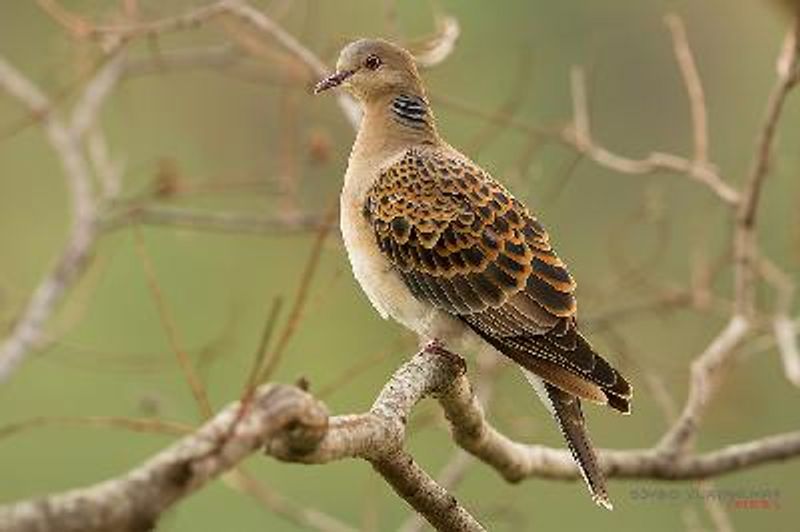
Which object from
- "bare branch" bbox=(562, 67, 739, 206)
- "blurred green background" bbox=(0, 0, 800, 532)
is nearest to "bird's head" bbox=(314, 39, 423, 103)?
"bare branch" bbox=(562, 67, 739, 206)

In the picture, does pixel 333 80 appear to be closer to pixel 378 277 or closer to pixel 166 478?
pixel 378 277

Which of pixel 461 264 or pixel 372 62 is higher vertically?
pixel 372 62

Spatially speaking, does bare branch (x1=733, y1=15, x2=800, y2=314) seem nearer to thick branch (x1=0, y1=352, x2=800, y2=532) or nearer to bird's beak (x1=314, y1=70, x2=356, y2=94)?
thick branch (x1=0, y1=352, x2=800, y2=532)

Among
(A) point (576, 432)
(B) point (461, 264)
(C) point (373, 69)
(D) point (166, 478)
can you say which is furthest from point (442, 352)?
(D) point (166, 478)

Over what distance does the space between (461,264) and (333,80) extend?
66 cm

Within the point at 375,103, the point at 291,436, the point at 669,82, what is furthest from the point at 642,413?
the point at 291,436

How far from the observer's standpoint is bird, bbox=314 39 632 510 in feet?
12.8

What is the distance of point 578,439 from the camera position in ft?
12.2

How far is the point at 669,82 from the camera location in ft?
42.6

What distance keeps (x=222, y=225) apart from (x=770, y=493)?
1.96 m

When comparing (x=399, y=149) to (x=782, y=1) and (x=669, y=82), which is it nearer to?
(x=782, y=1)

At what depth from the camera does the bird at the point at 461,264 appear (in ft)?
12.8

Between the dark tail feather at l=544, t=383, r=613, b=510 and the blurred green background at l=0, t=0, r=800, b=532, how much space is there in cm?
388

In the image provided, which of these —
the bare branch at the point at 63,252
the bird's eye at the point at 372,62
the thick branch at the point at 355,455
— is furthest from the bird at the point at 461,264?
the bare branch at the point at 63,252
